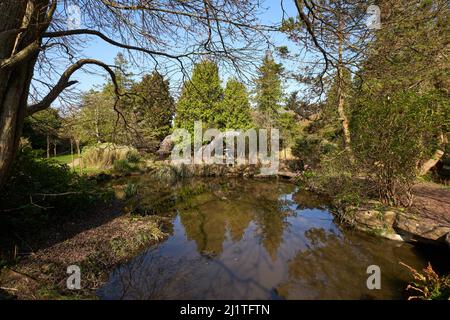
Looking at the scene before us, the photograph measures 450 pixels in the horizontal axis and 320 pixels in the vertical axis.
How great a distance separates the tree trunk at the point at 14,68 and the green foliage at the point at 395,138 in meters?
6.57

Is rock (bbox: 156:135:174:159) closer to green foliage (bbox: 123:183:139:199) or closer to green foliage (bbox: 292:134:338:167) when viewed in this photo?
green foliage (bbox: 292:134:338:167)

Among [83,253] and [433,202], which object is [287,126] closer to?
[433,202]

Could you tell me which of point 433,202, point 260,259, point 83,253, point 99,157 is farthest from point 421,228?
point 99,157

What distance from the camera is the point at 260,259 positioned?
5691mm

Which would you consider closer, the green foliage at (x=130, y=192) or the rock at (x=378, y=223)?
the rock at (x=378, y=223)

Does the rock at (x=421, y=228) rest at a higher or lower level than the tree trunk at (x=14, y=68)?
lower

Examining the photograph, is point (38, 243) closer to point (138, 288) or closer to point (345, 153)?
point (138, 288)

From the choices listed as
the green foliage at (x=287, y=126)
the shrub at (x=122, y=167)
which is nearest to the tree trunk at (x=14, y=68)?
the shrub at (x=122, y=167)

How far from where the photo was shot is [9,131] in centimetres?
348

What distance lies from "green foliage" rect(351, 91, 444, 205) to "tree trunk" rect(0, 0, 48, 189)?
657cm

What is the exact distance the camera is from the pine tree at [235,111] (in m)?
22.8

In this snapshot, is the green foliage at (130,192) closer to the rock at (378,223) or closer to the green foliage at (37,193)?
the green foliage at (37,193)

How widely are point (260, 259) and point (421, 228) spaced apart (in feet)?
11.6

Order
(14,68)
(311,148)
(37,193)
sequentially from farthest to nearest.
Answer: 1. (311,148)
2. (37,193)
3. (14,68)
